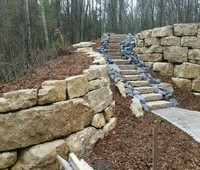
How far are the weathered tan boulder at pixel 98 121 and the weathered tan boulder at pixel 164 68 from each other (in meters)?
3.89

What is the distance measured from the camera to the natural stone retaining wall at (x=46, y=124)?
343 cm

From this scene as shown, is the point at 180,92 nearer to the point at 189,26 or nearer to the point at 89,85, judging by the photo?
the point at 189,26

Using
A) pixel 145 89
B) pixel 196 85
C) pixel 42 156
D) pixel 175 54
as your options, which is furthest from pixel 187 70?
pixel 42 156

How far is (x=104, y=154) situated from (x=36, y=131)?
1.10m

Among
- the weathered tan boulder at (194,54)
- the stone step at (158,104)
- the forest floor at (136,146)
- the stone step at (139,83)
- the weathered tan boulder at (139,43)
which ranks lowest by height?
the forest floor at (136,146)

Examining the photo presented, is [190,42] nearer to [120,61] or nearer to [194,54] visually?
[194,54]

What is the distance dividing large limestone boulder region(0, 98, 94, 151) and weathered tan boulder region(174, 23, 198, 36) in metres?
→ 4.61

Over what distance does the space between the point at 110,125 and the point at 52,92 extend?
1463mm

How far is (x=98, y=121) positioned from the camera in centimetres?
446

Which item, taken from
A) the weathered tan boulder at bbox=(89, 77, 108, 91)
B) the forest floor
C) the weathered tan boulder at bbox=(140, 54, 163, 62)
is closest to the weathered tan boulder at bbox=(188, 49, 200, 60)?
the weathered tan boulder at bbox=(140, 54, 163, 62)

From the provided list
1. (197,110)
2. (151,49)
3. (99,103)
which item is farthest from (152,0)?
(99,103)

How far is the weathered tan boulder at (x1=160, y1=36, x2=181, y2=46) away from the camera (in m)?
7.63

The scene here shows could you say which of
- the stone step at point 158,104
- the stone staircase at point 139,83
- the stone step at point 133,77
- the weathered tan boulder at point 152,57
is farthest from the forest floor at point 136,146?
the weathered tan boulder at point 152,57

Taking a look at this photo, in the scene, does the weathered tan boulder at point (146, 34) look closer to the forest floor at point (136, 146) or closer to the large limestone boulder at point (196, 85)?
the large limestone boulder at point (196, 85)
